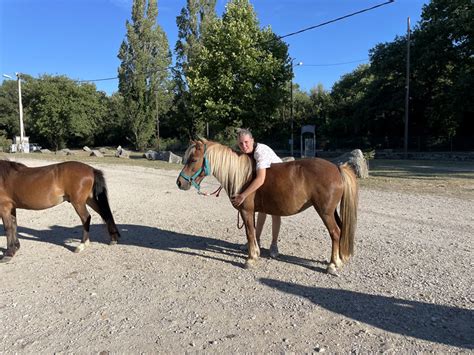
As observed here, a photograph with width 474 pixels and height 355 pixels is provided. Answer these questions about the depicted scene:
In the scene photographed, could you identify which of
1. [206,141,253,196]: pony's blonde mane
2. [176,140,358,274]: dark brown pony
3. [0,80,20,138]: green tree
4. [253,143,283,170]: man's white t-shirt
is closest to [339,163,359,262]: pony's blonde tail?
[176,140,358,274]: dark brown pony

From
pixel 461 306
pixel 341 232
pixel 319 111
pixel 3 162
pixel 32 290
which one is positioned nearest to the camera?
pixel 461 306

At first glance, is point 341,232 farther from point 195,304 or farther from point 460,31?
point 460,31

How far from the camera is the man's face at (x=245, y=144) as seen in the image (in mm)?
4613

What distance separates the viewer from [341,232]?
440 cm

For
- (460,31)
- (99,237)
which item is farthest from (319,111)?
(99,237)

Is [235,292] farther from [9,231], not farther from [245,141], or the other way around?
[9,231]

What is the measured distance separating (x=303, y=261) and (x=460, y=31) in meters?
30.1

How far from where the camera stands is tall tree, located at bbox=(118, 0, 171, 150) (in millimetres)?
40344

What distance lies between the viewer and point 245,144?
462cm

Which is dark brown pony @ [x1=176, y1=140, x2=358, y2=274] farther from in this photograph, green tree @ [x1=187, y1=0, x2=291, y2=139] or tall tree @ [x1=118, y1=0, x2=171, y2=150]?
tall tree @ [x1=118, y1=0, x2=171, y2=150]

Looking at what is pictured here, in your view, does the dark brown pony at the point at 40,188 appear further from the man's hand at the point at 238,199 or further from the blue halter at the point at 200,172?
the man's hand at the point at 238,199

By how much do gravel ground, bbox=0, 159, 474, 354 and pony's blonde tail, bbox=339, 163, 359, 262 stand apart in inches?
12.2

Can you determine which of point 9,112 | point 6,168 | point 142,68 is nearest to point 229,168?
point 6,168

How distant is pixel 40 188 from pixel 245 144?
3.16m
